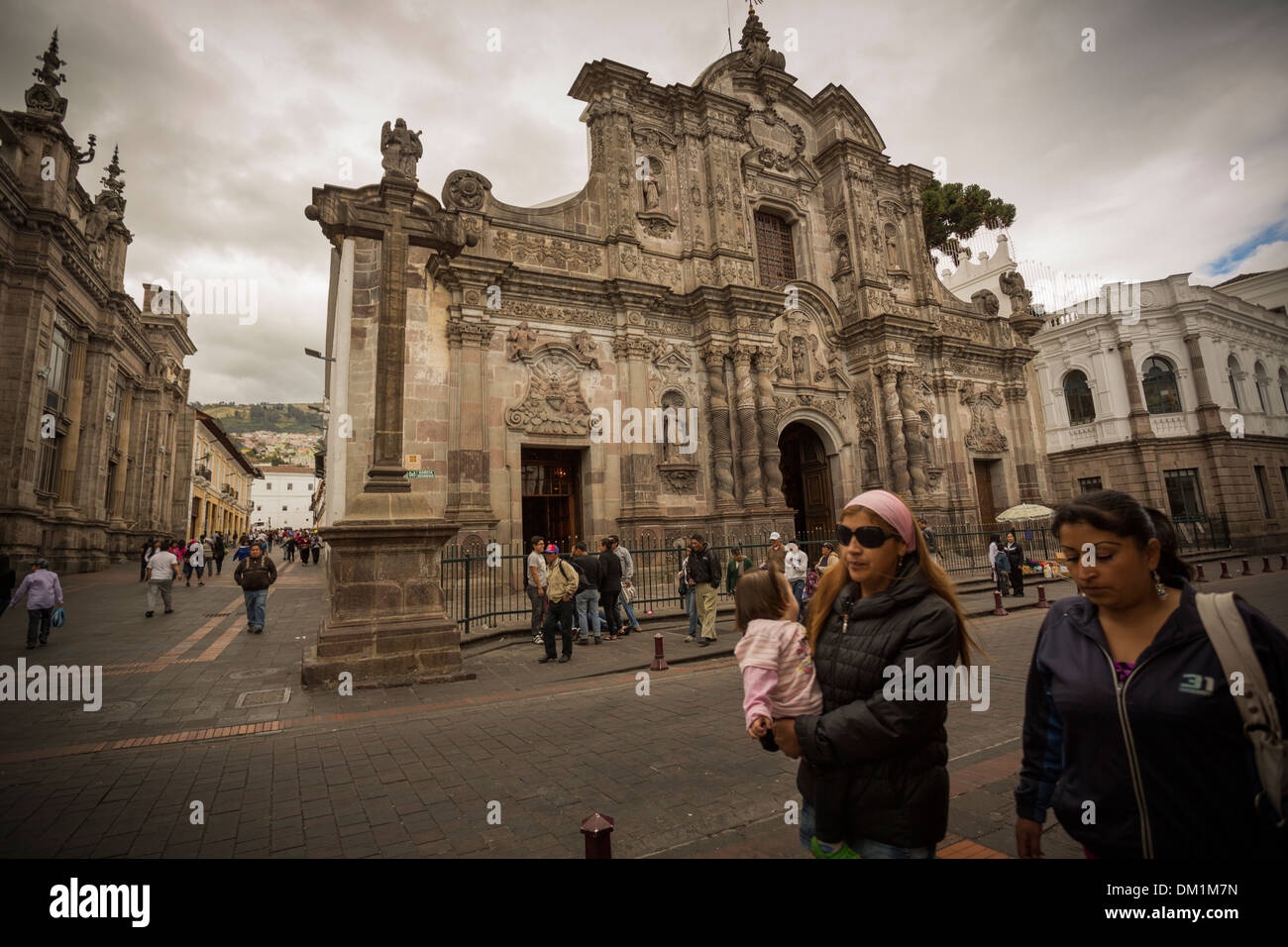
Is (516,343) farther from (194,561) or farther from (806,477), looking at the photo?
Result: (194,561)

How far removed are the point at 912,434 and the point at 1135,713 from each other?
69.6 feet

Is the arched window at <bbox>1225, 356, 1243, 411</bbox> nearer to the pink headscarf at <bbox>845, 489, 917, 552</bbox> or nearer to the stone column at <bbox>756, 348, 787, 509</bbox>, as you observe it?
the stone column at <bbox>756, 348, 787, 509</bbox>

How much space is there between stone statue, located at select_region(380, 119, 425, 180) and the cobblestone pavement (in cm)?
750

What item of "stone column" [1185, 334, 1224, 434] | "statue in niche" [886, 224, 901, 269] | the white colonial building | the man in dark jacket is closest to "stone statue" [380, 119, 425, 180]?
the man in dark jacket

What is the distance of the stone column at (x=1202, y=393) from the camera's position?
26.8 meters

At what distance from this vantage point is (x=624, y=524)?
16.2 metres

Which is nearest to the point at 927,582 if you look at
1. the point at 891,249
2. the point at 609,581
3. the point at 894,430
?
the point at 609,581

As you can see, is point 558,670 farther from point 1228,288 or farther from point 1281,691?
point 1228,288

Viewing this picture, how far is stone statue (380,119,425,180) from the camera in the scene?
890 centimetres

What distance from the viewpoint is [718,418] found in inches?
715

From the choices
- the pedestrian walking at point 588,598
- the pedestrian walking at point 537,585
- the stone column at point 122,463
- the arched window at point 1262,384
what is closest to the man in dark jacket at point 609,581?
the pedestrian walking at point 588,598

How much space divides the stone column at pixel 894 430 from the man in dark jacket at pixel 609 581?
1346 cm

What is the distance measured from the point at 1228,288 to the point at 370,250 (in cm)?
4694

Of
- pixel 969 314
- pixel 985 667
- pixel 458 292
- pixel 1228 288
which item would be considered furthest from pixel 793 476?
pixel 1228 288
